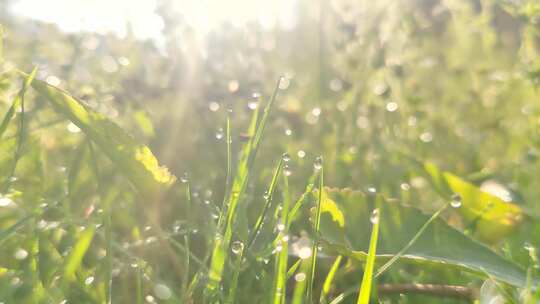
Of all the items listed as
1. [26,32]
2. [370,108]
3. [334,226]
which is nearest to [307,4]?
[370,108]

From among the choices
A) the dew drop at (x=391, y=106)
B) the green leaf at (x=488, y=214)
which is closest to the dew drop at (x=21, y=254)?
the green leaf at (x=488, y=214)

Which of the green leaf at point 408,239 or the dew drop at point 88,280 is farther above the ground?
the green leaf at point 408,239

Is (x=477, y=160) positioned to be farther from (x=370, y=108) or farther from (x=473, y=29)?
(x=473, y=29)

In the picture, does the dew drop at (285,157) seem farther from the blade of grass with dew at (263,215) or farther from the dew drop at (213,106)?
the dew drop at (213,106)

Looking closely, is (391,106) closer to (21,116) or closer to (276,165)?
(276,165)

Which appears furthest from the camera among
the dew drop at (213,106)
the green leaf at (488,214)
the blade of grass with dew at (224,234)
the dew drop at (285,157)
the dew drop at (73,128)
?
the dew drop at (213,106)

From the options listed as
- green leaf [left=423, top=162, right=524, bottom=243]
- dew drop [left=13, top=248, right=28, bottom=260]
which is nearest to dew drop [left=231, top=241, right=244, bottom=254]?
dew drop [left=13, top=248, right=28, bottom=260]

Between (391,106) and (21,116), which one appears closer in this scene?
(21,116)

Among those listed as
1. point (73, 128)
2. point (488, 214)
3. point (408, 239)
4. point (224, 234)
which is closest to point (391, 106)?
point (488, 214)
